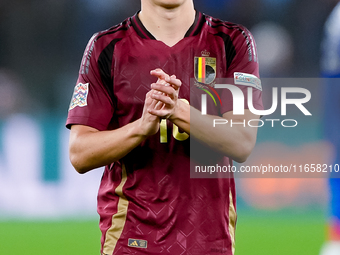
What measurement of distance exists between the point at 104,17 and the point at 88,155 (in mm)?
2393

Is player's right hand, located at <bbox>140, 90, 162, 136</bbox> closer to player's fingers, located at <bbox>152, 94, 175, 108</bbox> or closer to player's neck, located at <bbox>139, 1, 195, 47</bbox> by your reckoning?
player's fingers, located at <bbox>152, 94, 175, 108</bbox>

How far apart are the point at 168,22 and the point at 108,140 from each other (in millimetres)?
423

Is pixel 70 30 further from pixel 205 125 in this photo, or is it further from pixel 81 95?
pixel 205 125

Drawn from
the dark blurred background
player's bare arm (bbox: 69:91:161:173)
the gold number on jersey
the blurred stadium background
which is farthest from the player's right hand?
the dark blurred background

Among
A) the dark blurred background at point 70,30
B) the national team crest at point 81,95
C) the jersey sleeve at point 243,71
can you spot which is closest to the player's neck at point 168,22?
the jersey sleeve at point 243,71

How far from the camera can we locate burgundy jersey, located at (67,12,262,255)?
118cm

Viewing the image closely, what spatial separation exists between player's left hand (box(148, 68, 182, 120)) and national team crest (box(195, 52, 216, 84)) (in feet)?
0.70

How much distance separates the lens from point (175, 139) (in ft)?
3.99

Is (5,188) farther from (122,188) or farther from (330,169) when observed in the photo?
(330,169)

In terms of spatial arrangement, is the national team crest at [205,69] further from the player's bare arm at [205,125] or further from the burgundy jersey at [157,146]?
the player's bare arm at [205,125]

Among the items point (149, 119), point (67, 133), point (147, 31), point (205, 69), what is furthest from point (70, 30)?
point (149, 119)

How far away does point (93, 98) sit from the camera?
1.25 m

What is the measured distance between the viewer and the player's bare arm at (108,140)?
109 cm

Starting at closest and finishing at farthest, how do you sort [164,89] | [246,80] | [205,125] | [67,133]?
[164,89] → [205,125] → [246,80] → [67,133]
